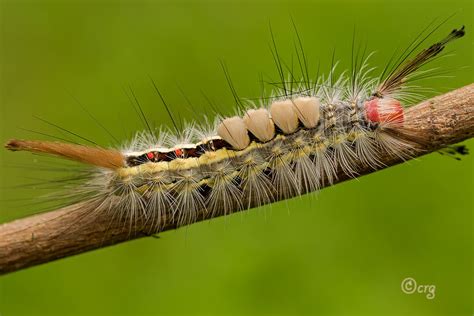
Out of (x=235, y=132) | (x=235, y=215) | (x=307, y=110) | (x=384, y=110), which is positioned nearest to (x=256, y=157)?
(x=235, y=132)

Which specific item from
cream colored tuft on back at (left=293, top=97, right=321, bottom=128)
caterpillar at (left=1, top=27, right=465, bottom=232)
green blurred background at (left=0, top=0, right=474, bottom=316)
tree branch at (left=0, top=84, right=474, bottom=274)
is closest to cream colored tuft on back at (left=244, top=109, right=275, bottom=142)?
caterpillar at (left=1, top=27, right=465, bottom=232)

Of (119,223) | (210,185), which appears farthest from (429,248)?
(119,223)

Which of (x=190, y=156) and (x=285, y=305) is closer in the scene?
(x=190, y=156)

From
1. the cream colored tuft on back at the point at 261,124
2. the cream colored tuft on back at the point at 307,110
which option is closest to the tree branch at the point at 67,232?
the cream colored tuft on back at the point at 307,110

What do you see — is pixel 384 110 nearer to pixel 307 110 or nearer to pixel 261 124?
pixel 307 110

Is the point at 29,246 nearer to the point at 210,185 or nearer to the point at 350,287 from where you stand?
the point at 210,185

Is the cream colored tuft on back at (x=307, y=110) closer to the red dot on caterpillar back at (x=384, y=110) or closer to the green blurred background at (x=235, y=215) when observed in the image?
the red dot on caterpillar back at (x=384, y=110)

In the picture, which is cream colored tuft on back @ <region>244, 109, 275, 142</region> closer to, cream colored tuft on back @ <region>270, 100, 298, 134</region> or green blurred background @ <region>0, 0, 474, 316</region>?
cream colored tuft on back @ <region>270, 100, 298, 134</region>
